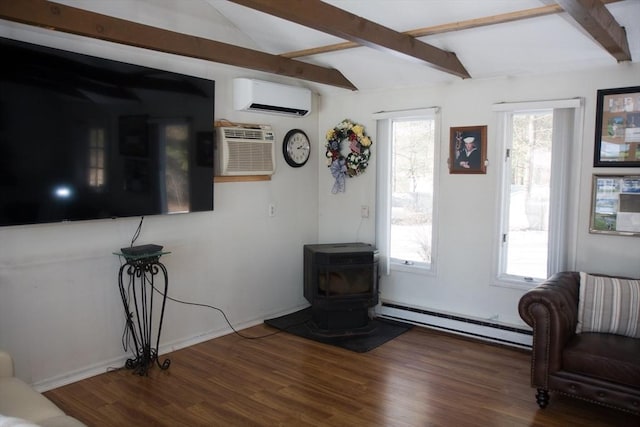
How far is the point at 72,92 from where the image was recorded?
10.7ft

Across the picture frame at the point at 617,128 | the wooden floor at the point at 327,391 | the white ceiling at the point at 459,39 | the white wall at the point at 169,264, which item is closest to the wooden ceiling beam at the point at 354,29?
the white ceiling at the point at 459,39

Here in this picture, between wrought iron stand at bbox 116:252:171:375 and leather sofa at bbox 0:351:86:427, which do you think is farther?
wrought iron stand at bbox 116:252:171:375

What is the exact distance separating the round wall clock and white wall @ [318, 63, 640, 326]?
0.26 meters

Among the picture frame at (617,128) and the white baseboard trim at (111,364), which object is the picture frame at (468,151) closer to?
the picture frame at (617,128)

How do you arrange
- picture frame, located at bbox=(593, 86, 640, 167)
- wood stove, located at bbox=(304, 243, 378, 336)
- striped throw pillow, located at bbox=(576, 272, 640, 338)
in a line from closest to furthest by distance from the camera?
striped throw pillow, located at bbox=(576, 272, 640, 338)
picture frame, located at bbox=(593, 86, 640, 167)
wood stove, located at bbox=(304, 243, 378, 336)

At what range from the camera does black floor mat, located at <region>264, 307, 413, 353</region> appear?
4320 millimetres

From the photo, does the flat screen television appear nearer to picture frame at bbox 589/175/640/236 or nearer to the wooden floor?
the wooden floor

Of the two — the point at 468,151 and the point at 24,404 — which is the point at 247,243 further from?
the point at 24,404

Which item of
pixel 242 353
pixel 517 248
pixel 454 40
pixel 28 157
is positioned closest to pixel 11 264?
pixel 28 157

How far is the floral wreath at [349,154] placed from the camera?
498 centimetres

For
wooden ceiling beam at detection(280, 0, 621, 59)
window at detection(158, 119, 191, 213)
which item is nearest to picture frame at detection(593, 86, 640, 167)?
wooden ceiling beam at detection(280, 0, 621, 59)

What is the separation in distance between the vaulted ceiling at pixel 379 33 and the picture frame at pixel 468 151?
45 cm

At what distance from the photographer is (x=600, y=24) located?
2822 millimetres

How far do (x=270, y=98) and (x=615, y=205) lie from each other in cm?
286
